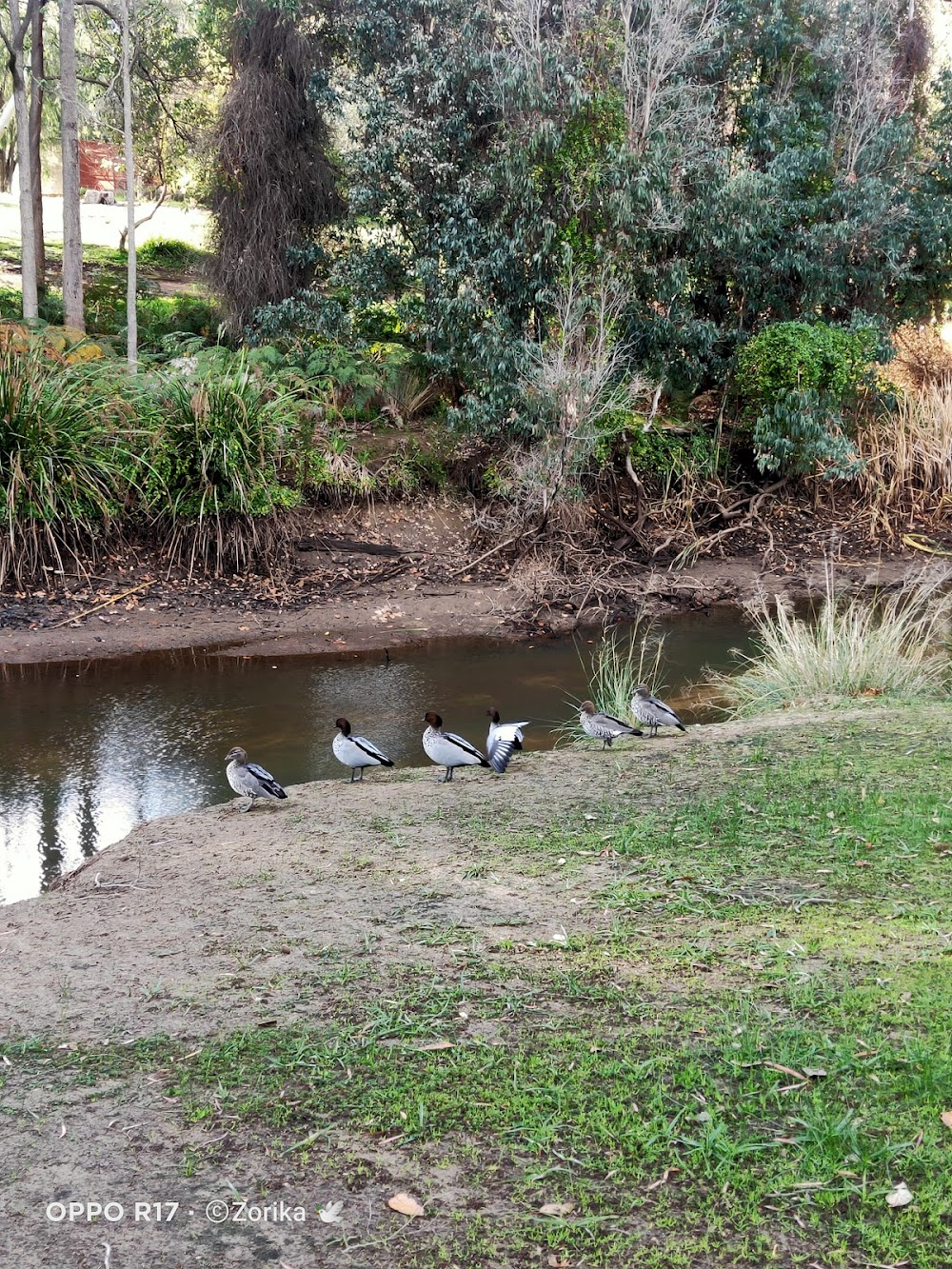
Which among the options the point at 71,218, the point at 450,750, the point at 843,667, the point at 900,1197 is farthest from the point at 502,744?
the point at 71,218

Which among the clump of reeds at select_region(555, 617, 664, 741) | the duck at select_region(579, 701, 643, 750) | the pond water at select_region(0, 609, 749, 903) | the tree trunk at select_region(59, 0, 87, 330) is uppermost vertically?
the tree trunk at select_region(59, 0, 87, 330)

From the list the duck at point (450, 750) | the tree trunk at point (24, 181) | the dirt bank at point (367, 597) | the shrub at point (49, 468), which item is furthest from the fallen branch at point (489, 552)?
the duck at point (450, 750)

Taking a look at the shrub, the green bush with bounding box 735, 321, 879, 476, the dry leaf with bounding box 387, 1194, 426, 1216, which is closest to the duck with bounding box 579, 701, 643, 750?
the dry leaf with bounding box 387, 1194, 426, 1216

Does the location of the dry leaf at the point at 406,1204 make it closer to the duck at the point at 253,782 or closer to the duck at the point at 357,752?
the duck at the point at 253,782

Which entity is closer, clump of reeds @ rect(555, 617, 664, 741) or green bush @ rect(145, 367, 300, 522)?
clump of reeds @ rect(555, 617, 664, 741)

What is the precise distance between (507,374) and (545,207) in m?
2.26

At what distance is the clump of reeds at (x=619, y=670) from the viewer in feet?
33.5

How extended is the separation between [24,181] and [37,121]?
11.2 feet

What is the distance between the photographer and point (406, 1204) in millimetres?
3287

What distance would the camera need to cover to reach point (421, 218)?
1712cm

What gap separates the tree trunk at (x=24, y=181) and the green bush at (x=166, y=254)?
7.75 meters

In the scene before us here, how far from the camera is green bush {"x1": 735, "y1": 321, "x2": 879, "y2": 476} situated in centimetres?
1727

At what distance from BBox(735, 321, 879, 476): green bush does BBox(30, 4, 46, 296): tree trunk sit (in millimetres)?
12825

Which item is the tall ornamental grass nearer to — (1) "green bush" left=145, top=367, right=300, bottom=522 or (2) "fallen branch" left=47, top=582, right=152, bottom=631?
(1) "green bush" left=145, top=367, right=300, bottom=522
